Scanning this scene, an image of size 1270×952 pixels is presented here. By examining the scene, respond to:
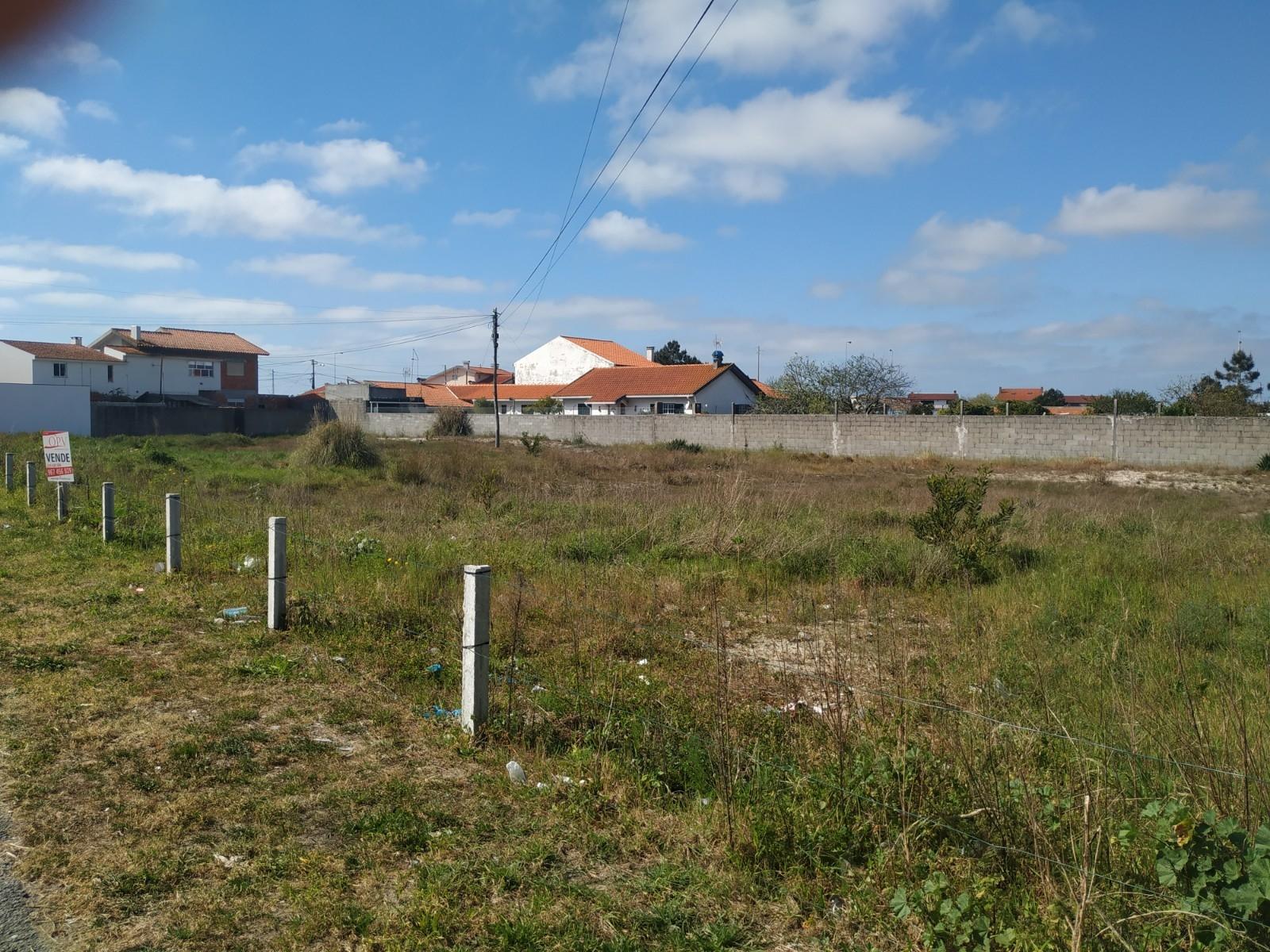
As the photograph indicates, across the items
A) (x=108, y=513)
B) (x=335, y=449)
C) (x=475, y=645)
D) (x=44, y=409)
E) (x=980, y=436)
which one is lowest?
(x=475, y=645)

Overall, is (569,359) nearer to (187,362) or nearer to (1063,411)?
(187,362)

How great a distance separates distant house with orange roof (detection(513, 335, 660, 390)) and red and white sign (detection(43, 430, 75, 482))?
62150 mm

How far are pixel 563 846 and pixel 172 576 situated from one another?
23.0 feet

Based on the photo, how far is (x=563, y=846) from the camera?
12.4ft

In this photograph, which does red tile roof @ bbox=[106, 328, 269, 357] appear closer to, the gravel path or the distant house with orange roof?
the distant house with orange roof

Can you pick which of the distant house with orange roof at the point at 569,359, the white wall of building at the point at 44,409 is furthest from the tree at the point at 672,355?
the white wall of building at the point at 44,409

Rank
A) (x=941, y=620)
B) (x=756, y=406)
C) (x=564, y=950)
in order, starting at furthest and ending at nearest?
(x=756, y=406) < (x=941, y=620) < (x=564, y=950)

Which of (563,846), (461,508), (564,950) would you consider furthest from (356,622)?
(461,508)

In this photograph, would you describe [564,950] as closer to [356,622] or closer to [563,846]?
[563,846]

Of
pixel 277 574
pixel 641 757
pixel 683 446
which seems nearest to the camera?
pixel 641 757

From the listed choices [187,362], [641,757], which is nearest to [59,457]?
[641,757]

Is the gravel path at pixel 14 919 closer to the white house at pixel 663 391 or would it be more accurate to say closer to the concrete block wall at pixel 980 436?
the concrete block wall at pixel 980 436

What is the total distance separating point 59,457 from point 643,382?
49247 millimetres

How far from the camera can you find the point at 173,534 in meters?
9.37
